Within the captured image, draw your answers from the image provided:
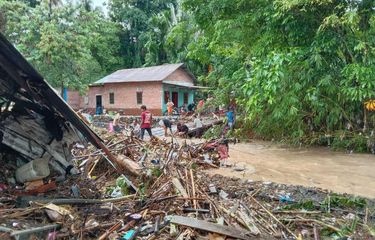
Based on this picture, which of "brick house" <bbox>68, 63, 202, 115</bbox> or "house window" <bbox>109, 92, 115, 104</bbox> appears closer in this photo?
"brick house" <bbox>68, 63, 202, 115</bbox>

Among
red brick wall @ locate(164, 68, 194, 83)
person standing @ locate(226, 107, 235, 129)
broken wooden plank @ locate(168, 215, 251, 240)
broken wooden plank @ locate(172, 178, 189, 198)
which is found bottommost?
broken wooden plank @ locate(168, 215, 251, 240)

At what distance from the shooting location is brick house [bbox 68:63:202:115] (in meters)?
28.9

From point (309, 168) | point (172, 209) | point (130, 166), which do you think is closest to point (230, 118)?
point (309, 168)

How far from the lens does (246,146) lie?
47.4 feet

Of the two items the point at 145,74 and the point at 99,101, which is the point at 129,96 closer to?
the point at 145,74

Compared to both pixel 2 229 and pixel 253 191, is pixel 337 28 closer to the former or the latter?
pixel 253 191

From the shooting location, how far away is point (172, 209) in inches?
216

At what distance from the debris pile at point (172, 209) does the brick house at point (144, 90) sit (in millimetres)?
21119

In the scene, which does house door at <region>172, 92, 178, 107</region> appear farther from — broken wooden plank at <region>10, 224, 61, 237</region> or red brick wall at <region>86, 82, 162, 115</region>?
broken wooden plank at <region>10, 224, 61, 237</region>

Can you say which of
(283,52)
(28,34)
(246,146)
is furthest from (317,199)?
(28,34)

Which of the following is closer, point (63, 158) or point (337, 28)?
point (63, 158)

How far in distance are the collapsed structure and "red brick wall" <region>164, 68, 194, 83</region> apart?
22182 millimetres

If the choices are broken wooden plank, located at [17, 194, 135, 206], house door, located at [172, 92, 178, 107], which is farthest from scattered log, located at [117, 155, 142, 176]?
house door, located at [172, 92, 178, 107]

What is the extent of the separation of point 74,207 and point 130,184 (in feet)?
4.96
